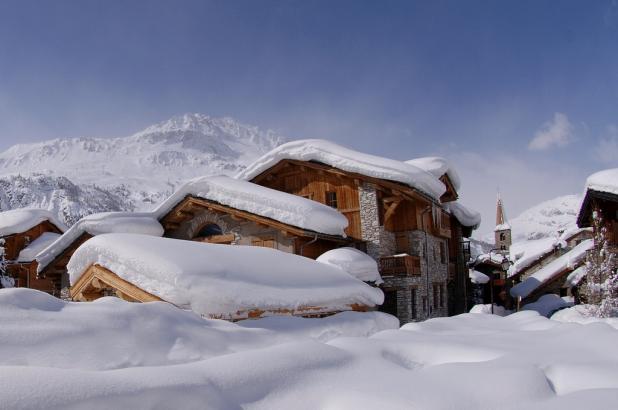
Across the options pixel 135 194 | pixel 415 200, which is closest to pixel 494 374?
pixel 415 200

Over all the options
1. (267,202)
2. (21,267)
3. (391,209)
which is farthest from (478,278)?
(21,267)

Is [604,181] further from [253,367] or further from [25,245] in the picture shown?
[25,245]

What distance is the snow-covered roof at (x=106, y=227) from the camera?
18000 mm

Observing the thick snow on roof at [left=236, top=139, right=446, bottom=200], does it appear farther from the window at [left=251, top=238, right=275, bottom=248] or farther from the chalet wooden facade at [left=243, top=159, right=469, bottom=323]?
the window at [left=251, top=238, right=275, bottom=248]

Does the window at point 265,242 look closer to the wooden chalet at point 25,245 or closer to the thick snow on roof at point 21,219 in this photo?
the wooden chalet at point 25,245

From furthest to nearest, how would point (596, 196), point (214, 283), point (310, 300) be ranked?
point (596, 196) < point (310, 300) < point (214, 283)

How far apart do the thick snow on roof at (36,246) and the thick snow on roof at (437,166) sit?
20.2 m

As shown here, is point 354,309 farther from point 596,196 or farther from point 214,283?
point 596,196

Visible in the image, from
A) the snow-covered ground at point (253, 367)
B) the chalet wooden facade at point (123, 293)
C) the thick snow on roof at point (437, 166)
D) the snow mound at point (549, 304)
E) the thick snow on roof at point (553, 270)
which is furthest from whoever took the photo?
the thick snow on roof at point (553, 270)

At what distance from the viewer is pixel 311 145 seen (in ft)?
65.5

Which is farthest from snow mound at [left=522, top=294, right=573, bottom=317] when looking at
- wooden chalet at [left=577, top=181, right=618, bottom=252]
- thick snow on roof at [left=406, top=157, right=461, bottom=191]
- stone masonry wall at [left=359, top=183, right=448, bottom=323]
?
stone masonry wall at [left=359, top=183, right=448, bottom=323]

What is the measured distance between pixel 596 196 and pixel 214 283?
55.5 ft

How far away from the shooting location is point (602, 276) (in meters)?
19.1

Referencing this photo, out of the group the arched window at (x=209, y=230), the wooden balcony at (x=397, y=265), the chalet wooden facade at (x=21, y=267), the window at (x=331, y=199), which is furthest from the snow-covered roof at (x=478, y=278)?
the chalet wooden facade at (x=21, y=267)
